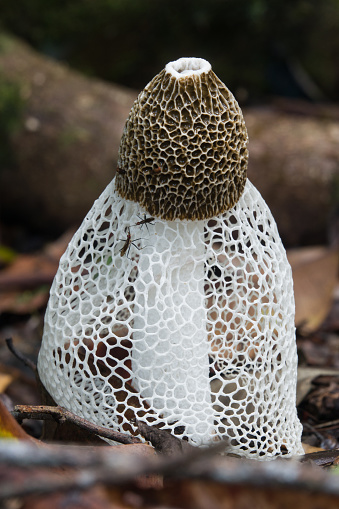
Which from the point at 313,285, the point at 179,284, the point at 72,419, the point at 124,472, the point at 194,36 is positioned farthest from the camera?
the point at 194,36

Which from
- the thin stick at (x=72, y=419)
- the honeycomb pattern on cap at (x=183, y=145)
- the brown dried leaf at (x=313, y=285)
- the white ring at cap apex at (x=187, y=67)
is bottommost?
the brown dried leaf at (x=313, y=285)

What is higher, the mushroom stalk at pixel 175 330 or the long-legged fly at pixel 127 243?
the long-legged fly at pixel 127 243

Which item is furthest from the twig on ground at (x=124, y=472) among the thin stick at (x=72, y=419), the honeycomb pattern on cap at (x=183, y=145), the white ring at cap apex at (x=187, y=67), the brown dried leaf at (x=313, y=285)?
the brown dried leaf at (x=313, y=285)

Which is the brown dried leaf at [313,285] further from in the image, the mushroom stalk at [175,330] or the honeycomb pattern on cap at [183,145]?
the honeycomb pattern on cap at [183,145]

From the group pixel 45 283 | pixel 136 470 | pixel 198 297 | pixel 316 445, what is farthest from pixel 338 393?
pixel 45 283

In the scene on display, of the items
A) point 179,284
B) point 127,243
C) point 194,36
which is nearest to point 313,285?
point 179,284

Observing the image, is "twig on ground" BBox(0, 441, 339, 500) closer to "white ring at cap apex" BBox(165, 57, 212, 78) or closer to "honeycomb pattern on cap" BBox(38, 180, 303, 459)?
"honeycomb pattern on cap" BBox(38, 180, 303, 459)

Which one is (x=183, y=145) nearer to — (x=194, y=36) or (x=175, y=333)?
(x=175, y=333)

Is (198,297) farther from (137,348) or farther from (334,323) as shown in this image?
(334,323)
